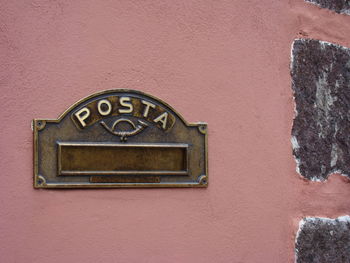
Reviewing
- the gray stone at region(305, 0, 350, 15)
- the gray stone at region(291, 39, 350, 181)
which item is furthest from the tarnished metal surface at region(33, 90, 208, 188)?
the gray stone at region(305, 0, 350, 15)

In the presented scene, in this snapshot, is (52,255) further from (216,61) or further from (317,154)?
(317,154)

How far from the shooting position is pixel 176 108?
5.13 ft

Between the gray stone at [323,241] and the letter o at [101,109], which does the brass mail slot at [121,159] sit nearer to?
the letter o at [101,109]

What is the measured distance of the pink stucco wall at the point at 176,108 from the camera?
4.55ft

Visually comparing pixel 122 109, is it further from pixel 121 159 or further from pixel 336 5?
pixel 336 5

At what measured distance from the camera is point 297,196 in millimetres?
1720

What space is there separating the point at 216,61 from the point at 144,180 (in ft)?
1.27

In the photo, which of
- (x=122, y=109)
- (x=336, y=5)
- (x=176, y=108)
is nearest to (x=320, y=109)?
(x=336, y=5)

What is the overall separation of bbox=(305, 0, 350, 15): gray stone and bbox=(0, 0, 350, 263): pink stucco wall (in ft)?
0.09

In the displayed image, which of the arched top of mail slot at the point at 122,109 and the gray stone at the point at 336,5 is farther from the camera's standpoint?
the gray stone at the point at 336,5

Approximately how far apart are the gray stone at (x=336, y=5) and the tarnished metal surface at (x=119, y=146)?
0.60 metres

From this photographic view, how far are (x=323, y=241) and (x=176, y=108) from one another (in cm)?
59

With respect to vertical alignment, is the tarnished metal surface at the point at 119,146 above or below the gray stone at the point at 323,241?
above

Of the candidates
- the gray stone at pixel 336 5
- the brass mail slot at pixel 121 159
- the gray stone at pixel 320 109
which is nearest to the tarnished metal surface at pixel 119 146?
the brass mail slot at pixel 121 159
